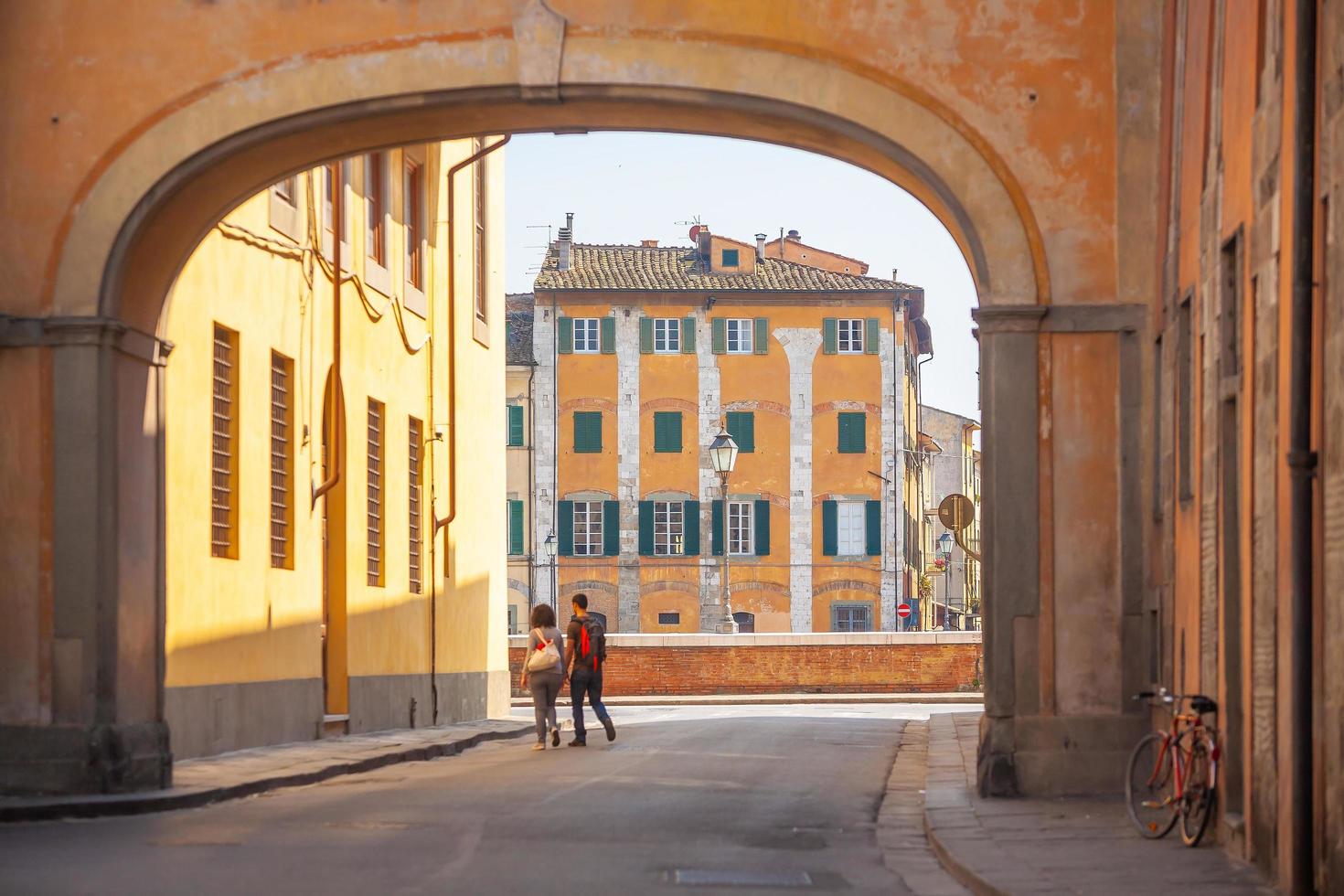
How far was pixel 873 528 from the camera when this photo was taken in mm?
67000

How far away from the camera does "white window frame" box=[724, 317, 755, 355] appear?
223 feet

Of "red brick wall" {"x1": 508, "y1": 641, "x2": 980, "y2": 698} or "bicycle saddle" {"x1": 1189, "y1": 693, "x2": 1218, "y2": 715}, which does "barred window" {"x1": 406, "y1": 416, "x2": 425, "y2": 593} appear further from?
"bicycle saddle" {"x1": 1189, "y1": 693, "x2": 1218, "y2": 715}

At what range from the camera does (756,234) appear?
2835 inches

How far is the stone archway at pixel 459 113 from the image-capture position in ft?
48.5

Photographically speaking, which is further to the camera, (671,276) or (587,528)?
(671,276)

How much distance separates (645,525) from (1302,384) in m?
58.1

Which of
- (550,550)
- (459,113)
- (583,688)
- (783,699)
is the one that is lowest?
(783,699)

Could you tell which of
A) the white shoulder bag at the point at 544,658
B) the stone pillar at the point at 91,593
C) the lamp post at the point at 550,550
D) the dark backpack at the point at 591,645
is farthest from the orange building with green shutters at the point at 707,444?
the stone pillar at the point at 91,593

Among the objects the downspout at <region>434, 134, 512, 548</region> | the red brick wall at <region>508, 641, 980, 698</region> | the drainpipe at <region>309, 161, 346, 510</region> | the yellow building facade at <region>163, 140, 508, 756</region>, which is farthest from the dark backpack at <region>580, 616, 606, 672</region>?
the red brick wall at <region>508, 641, 980, 698</region>

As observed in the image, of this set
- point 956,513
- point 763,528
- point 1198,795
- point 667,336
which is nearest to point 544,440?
point 667,336

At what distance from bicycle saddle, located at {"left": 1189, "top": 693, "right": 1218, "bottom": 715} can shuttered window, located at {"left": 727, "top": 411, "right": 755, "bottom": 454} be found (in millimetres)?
55406

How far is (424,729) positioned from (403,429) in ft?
12.1

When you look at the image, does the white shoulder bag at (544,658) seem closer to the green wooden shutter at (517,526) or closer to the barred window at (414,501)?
the barred window at (414,501)

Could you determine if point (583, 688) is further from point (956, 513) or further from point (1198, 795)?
point (1198, 795)
